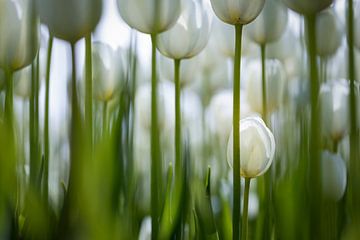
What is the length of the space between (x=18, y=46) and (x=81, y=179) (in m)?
0.21

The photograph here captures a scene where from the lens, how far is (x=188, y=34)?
708 mm

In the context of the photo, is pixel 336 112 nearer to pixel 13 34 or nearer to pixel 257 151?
pixel 257 151

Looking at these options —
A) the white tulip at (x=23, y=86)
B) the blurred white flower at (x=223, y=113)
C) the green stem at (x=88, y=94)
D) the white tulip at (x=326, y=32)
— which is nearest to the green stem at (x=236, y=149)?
the green stem at (x=88, y=94)

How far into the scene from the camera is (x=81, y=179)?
366mm

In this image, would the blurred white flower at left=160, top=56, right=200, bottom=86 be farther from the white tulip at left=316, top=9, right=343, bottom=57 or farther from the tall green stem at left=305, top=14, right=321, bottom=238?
the tall green stem at left=305, top=14, right=321, bottom=238

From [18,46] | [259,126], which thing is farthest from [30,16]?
[259,126]

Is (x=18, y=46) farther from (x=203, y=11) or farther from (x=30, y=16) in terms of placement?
(x=203, y=11)

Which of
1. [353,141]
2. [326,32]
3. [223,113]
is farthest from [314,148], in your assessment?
[223,113]

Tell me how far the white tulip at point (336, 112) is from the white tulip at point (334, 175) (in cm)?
6

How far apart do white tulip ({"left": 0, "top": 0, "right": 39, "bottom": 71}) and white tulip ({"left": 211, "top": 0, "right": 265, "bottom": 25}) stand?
6.6 inches

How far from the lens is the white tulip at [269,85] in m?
0.83

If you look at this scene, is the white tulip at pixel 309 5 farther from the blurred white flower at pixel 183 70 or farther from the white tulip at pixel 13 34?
the blurred white flower at pixel 183 70

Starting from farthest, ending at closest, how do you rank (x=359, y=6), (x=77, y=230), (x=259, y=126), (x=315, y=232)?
(x=359, y=6), (x=259, y=126), (x=315, y=232), (x=77, y=230)

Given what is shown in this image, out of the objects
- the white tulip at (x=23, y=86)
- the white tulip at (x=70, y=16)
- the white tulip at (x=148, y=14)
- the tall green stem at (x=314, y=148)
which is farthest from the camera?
Result: the white tulip at (x=23, y=86)
